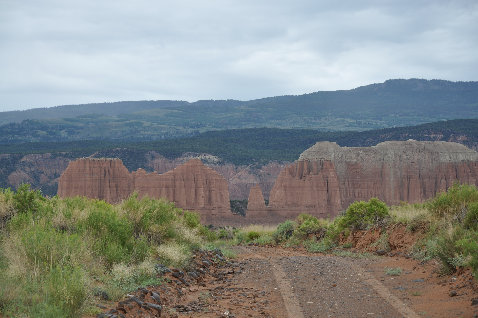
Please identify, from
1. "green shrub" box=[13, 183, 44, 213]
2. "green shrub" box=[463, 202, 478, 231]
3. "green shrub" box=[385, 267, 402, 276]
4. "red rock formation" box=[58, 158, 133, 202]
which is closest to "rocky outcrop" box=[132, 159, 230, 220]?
"red rock formation" box=[58, 158, 133, 202]

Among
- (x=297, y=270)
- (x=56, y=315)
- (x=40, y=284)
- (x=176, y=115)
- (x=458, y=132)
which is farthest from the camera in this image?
(x=176, y=115)

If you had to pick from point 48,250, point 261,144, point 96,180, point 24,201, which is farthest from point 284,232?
point 261,144

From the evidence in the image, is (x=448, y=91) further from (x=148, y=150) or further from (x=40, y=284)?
(x=40, y=284)

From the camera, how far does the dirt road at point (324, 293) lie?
38.5ft

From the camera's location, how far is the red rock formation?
252 feet

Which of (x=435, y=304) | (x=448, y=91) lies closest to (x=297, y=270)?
(x=435, y=304)

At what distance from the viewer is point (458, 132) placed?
340ft

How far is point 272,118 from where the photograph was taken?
589 feet

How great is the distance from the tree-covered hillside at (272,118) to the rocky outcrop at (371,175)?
6663cm

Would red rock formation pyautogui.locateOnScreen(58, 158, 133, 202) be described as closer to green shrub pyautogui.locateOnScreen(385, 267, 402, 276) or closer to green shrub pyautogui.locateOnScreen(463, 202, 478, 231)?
green shrub pyautogui.locateOnScreen(385, 267, 402, 276)

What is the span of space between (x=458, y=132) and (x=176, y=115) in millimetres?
106511

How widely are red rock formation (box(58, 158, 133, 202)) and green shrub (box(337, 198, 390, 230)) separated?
52.5m

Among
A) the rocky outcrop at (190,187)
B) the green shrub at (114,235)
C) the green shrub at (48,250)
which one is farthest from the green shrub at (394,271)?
the rocky outcrop at (190,187)

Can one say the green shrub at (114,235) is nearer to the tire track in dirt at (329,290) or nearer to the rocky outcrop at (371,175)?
the tire track in dirt at (329,290)
